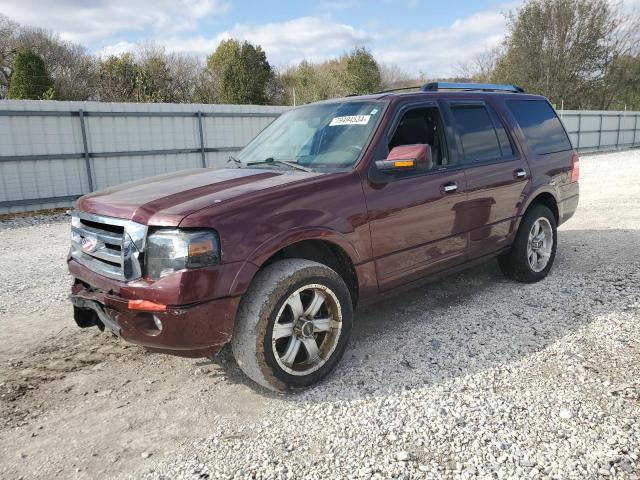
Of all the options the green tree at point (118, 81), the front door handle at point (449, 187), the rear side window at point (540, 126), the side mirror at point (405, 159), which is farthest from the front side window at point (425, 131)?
the green tree at point (118, 81)

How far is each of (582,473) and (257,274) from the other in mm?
1962

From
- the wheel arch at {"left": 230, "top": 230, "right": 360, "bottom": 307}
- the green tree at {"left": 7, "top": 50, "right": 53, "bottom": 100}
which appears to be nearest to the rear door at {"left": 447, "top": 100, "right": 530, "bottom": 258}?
the wheel arch at {"left": 230, "top": 230, "right": 360, "bottom": 307}

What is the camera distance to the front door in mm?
3500

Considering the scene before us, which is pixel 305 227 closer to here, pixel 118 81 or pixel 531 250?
pixel 531 250

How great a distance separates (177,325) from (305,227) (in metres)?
0.95

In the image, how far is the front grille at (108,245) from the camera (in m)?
2.78

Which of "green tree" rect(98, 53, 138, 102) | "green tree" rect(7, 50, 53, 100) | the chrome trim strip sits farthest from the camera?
"green tree" rect(98, 53, 138, 102)

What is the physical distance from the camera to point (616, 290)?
4.77 metres

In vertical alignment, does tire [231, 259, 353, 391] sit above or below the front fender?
below

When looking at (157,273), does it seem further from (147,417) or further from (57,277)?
(57,277)

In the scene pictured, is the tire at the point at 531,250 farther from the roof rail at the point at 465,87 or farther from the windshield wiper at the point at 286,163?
the windshield wiper at the point at 286,163

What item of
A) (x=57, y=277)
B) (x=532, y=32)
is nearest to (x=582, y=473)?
(x=57, y=277)

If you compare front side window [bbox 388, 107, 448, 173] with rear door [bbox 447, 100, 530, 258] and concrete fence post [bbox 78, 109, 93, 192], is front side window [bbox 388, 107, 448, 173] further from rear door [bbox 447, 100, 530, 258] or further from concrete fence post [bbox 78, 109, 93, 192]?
concrete fence post [bbox 78, 109, 93, 192]

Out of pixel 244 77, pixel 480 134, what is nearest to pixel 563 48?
pixel 244 77
